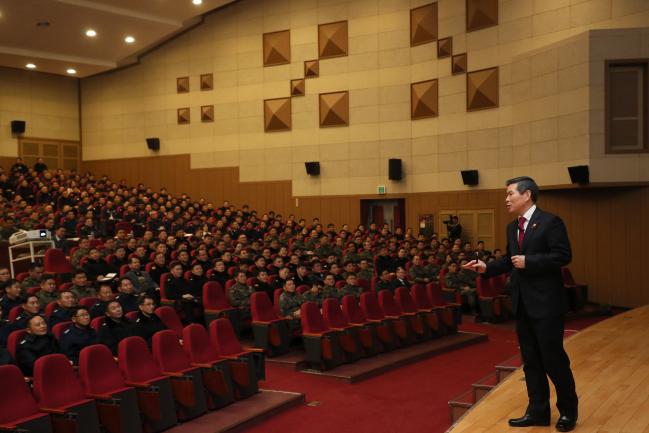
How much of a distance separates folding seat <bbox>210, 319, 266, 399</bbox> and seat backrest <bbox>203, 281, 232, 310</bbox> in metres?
1.29

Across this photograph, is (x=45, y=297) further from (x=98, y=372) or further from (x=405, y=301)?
(x=405, y=301)

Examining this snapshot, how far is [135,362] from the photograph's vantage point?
3.71 metres

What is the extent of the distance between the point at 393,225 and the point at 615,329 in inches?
256

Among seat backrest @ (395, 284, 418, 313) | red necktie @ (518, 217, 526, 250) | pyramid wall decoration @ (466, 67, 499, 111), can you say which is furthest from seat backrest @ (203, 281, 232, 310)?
pyramid wall decoration @ (466, 67, 499, 111)

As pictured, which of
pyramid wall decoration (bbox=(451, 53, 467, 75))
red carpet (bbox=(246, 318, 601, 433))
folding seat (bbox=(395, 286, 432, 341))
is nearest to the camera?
red carpet (bbox=(246, 318, 601, 433))

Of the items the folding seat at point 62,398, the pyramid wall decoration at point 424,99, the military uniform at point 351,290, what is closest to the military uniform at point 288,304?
the military uniform at point 351,290

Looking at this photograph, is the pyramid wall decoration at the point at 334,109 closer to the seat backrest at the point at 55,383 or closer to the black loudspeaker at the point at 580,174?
the black loudspeaker at the point at 580,174

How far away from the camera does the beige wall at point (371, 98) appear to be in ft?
27.6

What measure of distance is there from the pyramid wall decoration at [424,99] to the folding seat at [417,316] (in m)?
4.80

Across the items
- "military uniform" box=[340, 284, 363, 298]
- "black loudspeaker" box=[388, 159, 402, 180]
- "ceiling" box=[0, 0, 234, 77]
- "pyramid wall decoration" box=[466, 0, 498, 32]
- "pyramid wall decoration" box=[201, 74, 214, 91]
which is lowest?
"military uniform" box=[340, 284, 363, 298]

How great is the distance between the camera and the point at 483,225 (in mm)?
9969

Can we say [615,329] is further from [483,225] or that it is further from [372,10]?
[372,10]

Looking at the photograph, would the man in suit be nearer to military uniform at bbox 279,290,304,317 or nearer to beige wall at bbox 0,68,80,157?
military uniform at bbox 279,290,304,317

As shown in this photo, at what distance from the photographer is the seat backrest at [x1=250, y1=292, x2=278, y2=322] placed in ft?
17.7
